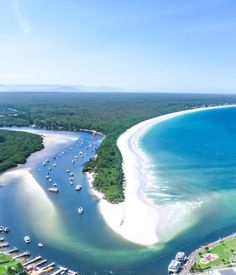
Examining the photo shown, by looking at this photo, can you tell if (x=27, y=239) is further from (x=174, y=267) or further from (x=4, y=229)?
(x=174, y=267)

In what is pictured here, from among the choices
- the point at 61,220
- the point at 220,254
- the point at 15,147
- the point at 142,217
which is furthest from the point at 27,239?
the point at 15,147

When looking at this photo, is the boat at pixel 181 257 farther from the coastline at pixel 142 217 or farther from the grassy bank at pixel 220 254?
the coastline at pixel 142 217

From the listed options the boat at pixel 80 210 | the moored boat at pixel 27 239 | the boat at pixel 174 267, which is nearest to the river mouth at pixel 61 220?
the moored boat at pixel 27 239

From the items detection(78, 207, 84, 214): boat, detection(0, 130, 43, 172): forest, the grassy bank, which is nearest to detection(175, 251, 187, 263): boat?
the grassy bank

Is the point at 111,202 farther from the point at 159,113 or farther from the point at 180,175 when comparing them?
the point at 159,113

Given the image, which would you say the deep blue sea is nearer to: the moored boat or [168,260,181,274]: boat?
the moored boat
